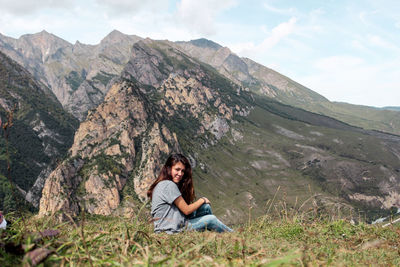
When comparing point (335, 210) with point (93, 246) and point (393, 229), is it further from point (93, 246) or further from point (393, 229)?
point (93, 246)

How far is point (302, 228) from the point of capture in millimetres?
6996

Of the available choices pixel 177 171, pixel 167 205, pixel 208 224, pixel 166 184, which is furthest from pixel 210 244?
pixel 177 171

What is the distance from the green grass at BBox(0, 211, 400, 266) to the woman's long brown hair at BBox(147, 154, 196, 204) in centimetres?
184

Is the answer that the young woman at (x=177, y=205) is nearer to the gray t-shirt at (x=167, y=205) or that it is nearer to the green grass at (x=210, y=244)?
the gray t-shirt at (x=167, y=205)

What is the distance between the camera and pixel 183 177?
8773 mm

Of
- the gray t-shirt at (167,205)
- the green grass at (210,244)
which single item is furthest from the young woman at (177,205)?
the green grass at (210,244)

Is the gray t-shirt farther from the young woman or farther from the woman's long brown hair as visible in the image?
the woman's long brown hair

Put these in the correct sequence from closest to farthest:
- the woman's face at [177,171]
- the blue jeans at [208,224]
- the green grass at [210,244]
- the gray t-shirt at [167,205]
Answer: the green grass at [210,244] < the blue jeans at [208,224] < the gray t-shirt at [167,205] < the woman's face at [177,171]

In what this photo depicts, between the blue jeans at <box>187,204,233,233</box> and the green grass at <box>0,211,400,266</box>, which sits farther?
the blue jeans at <box>187,204,233,233</box>

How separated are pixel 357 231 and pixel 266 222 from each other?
7.72 ft

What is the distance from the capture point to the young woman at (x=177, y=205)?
743 centimetres

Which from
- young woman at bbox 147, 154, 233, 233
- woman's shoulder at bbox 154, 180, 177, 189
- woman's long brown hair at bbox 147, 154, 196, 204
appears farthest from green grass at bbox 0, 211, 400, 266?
woman's long brown hair at bbox 147, 154, 196, 204

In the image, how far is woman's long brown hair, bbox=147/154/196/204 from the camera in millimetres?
8547

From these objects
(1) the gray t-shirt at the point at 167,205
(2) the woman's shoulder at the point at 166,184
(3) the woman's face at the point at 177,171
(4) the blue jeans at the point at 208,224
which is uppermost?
(3) the woman's face at the point at 177,171
